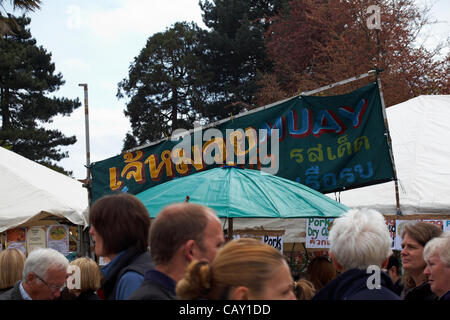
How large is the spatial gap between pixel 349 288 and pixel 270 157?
213 inches

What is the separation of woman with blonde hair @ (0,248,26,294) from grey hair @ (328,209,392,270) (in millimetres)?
2445

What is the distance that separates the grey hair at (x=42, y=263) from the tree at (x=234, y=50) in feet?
89.5

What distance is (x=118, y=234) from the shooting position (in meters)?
2.87

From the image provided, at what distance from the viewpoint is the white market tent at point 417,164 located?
9.09 metres

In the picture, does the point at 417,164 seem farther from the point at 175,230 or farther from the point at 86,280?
the point at 175,230

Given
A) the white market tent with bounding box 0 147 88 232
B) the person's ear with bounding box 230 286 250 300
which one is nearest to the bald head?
the person's ear with bounding box 230 286 250 300

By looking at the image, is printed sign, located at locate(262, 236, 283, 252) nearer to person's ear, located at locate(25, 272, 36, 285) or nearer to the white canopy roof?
person's ear, located at locate(25, 272, 36, 285)

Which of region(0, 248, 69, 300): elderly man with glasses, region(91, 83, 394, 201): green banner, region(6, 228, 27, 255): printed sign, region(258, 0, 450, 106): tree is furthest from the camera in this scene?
region(258, 0, 450, 106): tree

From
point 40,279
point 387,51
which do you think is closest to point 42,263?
point 40,279

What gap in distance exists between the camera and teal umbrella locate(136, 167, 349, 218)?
5723mm

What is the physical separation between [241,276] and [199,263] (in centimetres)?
19

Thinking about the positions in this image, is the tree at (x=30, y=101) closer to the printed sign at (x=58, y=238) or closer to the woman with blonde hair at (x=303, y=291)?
the printed sign at (x=58, y=238)

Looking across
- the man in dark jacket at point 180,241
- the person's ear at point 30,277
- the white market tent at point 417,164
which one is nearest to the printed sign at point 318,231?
the white market tent at point 417,164
